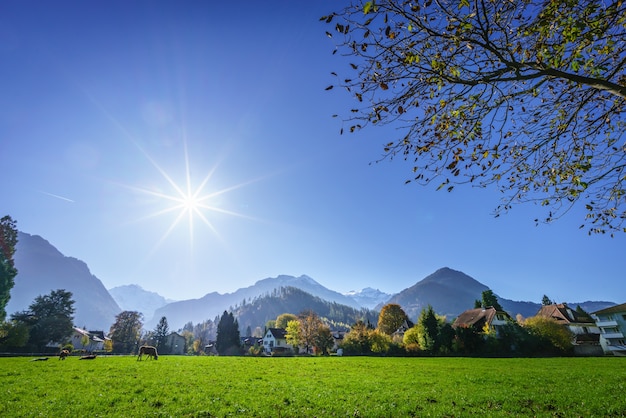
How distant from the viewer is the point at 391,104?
6883mm

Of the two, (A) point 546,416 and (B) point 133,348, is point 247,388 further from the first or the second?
(B) point 133,348

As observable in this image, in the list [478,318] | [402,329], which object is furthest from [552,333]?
[402,329]

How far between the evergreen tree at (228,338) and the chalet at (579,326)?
9103cm

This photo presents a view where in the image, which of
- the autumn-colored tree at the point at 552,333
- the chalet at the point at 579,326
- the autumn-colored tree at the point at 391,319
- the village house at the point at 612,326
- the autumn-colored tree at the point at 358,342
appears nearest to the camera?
the autumn-colored tree at the point at 552,333

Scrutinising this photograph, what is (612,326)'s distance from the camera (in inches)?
2596

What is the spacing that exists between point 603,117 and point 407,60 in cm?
677

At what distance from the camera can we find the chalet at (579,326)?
60.0 m

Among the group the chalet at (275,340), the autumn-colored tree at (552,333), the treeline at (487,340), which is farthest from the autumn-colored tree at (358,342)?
the chalet at (275,340)

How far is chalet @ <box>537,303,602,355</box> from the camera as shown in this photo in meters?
60.0

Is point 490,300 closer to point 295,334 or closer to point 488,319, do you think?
point 488,319

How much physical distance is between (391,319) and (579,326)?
156 ft

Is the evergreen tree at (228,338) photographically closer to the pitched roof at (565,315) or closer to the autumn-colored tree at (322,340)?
the autumn-colored tree at (322,340)

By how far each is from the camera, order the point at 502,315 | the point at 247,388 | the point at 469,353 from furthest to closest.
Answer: the point at 502,315, the point at 469,353, the point at 247,388

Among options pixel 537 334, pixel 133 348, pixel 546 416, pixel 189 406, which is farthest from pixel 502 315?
pixel 133 348
